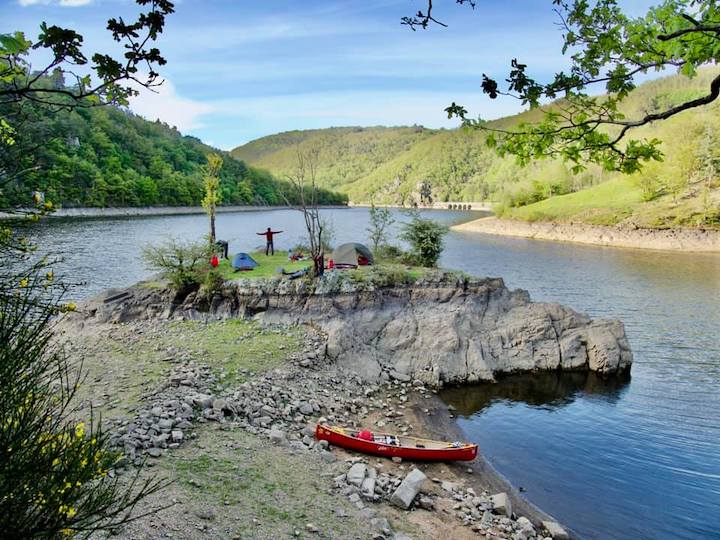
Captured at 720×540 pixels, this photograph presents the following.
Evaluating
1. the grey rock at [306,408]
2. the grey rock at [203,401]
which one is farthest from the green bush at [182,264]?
the grey rock at [203,401]

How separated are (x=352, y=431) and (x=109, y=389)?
8128 millimetres

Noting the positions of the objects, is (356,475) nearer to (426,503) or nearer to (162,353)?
(426,503)

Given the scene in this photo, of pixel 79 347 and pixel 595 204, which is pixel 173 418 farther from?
pixel 595 204

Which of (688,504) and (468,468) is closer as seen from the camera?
(688,504)

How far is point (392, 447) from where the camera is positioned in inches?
617

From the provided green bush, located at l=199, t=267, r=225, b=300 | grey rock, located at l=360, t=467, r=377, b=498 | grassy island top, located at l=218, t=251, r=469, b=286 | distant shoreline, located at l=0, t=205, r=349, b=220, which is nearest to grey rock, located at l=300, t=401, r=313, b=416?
grey rock, located at l=360, t=467, r=377, b=498

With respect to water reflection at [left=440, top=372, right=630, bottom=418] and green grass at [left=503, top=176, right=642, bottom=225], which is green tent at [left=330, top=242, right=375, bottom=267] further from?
green grass at [left=503, top=176, right=642, bottom=225]

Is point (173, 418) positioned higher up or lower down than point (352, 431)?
higher up

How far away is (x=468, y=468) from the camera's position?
16031mm

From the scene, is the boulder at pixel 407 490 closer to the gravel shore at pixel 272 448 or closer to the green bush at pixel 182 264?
the gravel shore at pixel 272 448

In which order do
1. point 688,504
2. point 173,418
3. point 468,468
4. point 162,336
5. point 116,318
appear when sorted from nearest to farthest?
point 173,418 < point 688,504 < point 468,468 < point 162,336 < point 116,318

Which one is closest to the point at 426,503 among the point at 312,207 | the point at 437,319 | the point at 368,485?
the point at 368,485

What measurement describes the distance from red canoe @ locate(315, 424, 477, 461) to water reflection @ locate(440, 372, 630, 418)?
195 inches

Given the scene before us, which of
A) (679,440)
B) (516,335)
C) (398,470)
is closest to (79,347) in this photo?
(398,470)
